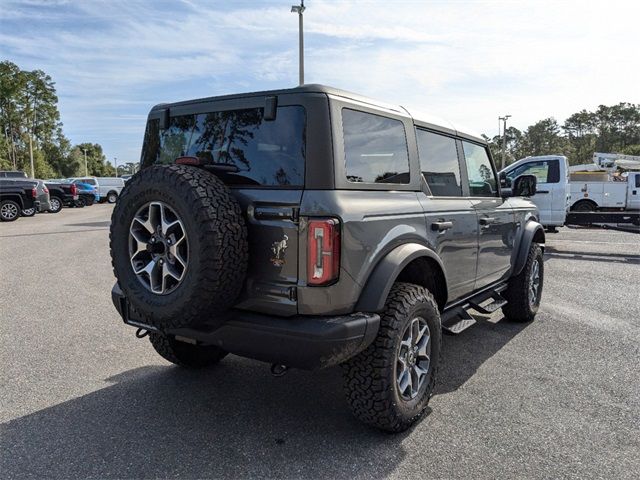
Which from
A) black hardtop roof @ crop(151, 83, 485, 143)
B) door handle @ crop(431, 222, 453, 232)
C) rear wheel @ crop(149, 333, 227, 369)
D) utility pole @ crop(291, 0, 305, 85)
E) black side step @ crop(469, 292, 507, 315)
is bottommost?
rear wheel @ crop(149, 333, 227, 369)

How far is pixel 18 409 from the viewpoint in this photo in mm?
3160

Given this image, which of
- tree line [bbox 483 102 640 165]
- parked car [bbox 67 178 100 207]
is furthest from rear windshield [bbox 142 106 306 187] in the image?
tree line [bbox 483 102 640 165]

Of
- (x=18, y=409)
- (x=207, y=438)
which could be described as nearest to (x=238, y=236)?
(x=207, y=438)

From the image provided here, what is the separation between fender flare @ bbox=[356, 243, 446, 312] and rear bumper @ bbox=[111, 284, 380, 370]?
0.20 feet

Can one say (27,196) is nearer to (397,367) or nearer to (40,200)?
(40,200)

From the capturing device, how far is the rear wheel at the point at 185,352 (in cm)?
367

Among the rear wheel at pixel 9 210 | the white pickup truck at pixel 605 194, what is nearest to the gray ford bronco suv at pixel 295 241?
the white pickup truck at pixel 605 194

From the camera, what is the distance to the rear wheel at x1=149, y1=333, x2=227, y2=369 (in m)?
3.67

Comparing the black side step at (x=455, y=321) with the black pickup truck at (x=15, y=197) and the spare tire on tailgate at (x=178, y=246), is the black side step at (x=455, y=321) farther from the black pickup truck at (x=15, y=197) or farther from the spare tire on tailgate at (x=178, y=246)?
the black pickup truck at (x=15, y=197)

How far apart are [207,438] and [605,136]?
279 feet

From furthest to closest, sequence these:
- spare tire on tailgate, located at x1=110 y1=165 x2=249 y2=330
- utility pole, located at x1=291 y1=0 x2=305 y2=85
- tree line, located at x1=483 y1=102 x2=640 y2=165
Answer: tree line, located at x1=483 y1=102 x2=640 y2=165
utility pole, located at x1=291 y1=0 x2=305 y2=85
spare tire on tailgate, located at x1=110 y1=165 x2=249 y2=330

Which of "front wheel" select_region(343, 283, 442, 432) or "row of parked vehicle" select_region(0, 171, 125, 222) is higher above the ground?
"row of parked vehicle" select_region(0, 171, 125, 222)

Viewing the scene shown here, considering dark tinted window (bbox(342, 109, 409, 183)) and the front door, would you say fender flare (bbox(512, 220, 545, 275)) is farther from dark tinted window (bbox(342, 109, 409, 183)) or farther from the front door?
the front door

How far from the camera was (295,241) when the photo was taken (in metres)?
2.54
